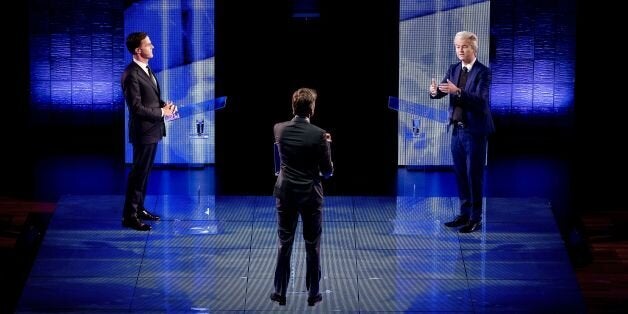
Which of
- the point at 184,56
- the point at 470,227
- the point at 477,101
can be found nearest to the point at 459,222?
the point at 470,227

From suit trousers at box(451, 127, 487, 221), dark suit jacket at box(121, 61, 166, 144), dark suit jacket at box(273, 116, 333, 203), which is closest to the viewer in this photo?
dark suit jacket at box(273, 116, 333, 203)

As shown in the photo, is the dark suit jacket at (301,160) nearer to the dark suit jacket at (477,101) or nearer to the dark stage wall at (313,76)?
the dark suit jacket at (477,101)

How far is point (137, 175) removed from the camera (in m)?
7.54

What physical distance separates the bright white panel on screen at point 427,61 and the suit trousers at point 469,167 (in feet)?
8.83

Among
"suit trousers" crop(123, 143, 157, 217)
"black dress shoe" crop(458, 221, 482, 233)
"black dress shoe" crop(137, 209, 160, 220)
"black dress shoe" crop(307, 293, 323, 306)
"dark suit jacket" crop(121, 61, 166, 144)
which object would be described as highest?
"dark suit jacket" crop(121, 61, 166, 144)

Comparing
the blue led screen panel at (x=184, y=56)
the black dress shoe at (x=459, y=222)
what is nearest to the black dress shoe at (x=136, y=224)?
the black dress shoe at (x=459, y=222)

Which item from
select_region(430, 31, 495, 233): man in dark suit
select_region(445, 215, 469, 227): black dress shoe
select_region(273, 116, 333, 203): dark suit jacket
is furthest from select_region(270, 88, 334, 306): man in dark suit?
select_region(445, 215, 469, 227): black dress shoe

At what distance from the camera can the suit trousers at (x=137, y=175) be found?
24.7 feet

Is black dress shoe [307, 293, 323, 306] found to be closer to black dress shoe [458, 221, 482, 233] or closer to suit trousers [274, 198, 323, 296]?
suit trousers [274, 198, 323, 296]

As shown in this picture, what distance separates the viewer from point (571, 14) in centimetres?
1055

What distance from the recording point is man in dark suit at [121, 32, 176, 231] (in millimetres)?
7391

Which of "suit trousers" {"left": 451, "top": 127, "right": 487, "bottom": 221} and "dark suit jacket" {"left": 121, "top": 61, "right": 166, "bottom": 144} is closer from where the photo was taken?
"dark suit jacket" {"left": 121, "top": 61, "right": 166, "bottom": 144}

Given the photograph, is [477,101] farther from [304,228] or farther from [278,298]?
[278,298]

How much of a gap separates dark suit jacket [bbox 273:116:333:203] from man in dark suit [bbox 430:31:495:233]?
1.53 metres
